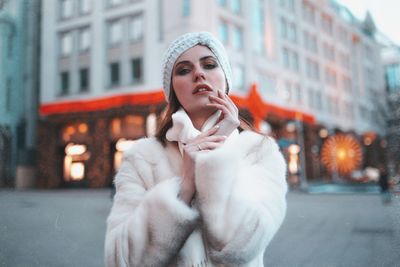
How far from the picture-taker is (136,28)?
12891mm

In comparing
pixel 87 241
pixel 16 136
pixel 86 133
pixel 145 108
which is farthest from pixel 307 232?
pixel 86 133

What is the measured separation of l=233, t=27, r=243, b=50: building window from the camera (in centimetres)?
1259

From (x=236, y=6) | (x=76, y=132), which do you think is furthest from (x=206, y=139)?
(x=76, y=132)

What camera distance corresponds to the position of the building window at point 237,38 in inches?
496

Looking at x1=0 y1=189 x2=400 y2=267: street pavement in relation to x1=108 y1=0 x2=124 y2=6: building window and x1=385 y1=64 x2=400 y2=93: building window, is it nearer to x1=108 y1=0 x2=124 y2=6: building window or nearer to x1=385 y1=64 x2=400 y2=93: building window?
x1=385 y1=64 x2=400 y2=93: building window

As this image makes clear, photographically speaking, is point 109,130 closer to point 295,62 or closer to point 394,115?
point 295,62

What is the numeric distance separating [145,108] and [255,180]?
504 inches

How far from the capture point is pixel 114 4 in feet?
38.8

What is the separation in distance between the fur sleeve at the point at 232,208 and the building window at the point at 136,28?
500 inches

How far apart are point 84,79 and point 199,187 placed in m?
12.4

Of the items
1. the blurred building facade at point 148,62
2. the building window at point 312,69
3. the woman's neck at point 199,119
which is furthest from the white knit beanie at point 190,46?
the building window at point 312,69

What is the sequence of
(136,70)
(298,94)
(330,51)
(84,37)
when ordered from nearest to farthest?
(84,37), (330,51), (136,70), (298,94)

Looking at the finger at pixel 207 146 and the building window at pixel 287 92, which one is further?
the building window at pixel 287 92

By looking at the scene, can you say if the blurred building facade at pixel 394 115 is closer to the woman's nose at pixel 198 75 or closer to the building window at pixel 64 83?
the woman's nose at pixel 198 75
